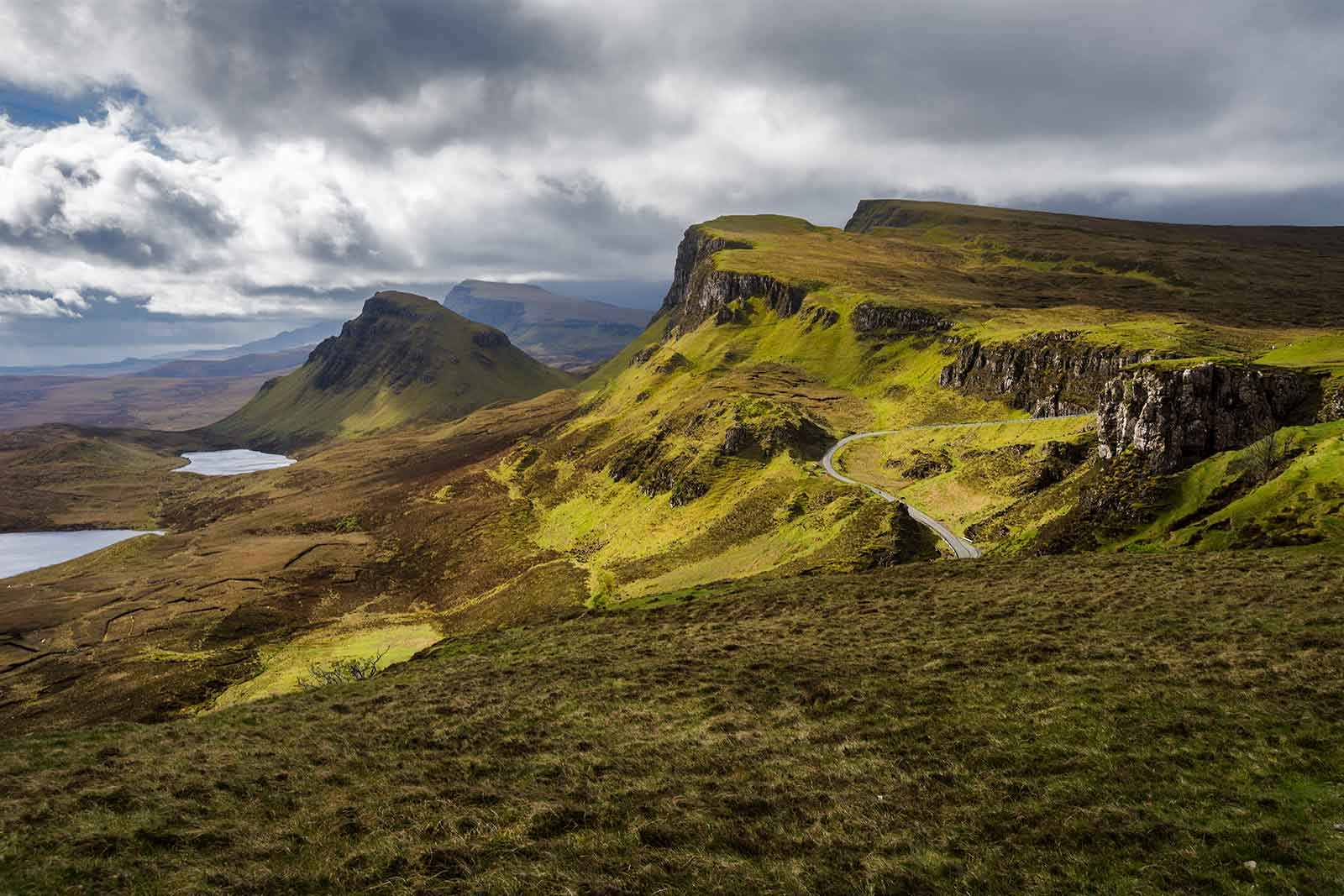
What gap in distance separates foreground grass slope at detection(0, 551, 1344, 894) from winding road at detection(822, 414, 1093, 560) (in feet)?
83.7

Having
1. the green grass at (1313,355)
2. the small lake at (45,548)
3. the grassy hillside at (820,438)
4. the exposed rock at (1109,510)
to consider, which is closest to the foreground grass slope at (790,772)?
the exposed rock at (1109,510)

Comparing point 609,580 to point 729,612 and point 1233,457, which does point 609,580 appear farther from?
point 1233,457

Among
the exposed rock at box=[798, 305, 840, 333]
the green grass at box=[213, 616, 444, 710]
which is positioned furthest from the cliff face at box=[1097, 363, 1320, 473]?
the exposed rock at box=[798, 305, 840, 333]

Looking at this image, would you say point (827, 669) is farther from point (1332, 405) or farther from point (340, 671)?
point (1332, 405)

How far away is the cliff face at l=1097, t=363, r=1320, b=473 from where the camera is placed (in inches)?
2254

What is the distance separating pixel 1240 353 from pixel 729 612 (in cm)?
10636

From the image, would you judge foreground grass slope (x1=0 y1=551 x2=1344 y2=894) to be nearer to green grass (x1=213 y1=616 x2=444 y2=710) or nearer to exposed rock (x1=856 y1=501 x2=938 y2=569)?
exposed rock (x1=856 y1=501 x2=938 y2=569)

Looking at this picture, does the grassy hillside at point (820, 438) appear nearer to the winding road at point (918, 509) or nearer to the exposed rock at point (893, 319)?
the exposed rock at point (893, 319)

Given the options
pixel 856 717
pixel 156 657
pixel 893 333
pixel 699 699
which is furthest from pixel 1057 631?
pixel 893 333

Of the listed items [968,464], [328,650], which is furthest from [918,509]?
[328,650]

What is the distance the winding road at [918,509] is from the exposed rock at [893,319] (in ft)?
185

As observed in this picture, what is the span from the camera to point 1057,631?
106 feet

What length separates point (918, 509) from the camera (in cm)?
7675

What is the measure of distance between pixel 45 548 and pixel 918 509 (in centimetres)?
25549
